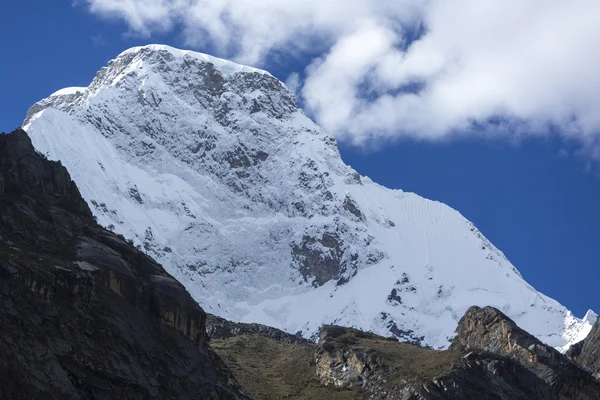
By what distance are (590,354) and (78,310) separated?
62.0 meters

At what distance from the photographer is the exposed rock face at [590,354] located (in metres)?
96.5

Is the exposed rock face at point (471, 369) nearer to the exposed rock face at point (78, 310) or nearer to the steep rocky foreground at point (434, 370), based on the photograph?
the steep rocky foreground at point (434, 370)

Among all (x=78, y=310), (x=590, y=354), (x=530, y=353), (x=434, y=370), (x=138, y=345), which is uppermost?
(x=590, y=354)

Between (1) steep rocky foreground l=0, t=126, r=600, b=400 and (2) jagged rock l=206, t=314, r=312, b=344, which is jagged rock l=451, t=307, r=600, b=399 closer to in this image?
(1) steep rocky foreground l=0, t=126, r=600, b=400

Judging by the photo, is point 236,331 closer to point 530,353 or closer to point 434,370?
point 434,370

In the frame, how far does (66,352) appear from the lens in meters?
51.2

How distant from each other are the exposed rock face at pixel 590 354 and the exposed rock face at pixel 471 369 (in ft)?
39.4

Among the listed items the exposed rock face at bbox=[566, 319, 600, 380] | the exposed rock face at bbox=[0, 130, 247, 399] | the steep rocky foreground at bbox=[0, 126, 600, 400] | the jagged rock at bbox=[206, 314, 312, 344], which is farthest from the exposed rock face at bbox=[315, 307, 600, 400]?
the jagged rock at bbox=[206, 314, 312, 344]

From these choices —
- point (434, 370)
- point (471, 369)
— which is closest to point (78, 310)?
point (434, 370)

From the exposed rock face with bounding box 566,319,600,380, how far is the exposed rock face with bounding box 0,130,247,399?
4210cm

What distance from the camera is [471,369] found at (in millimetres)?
81062

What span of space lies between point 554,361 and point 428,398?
41.5 feet

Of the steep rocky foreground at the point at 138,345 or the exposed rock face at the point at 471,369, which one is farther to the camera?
the exposed rock face at the point at 471,369

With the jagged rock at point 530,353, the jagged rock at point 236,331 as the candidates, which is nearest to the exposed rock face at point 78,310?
the jagged rock at point 530,353
